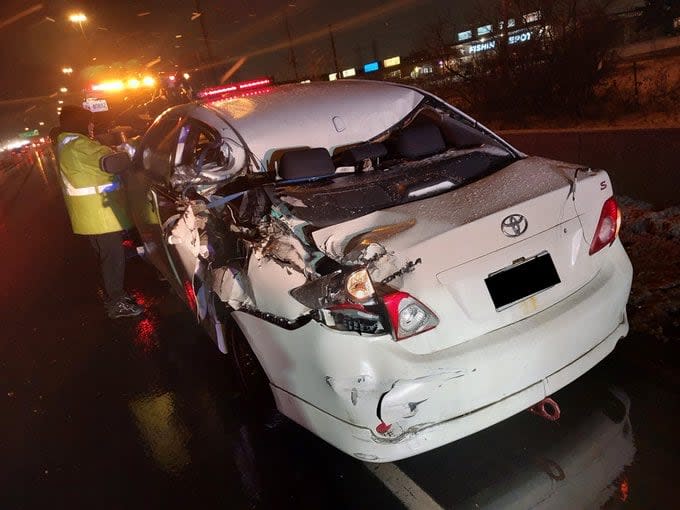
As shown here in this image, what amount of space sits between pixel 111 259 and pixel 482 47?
10148 millimetres

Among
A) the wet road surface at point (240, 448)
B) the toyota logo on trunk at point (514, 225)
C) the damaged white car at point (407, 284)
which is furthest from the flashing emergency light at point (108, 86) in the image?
the toyota logo on trunk at point (514, 225)

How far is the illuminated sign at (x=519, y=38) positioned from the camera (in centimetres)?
1142

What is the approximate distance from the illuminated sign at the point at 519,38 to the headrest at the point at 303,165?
9596 millimetres

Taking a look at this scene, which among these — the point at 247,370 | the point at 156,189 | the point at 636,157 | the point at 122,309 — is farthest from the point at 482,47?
the point at 247,370

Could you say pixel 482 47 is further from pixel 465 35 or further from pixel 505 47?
pixel 465 35

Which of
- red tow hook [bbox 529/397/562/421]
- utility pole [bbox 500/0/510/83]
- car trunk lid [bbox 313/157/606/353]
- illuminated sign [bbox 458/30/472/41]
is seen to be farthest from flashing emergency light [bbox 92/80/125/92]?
red tow hook [bbox 529/397/562/421]

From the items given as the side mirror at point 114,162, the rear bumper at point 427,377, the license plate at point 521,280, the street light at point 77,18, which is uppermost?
the street light at point 77,18

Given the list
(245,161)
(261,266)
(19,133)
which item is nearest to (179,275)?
(245,161)

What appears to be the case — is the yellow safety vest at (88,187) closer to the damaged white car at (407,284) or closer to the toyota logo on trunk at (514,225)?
the damaged white car at (407,284)

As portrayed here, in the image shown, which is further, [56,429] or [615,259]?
[56,429]

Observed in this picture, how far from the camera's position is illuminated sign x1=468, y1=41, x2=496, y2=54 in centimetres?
1248

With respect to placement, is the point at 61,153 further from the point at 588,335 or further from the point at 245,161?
the point at 588,335

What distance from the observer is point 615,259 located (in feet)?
9.25

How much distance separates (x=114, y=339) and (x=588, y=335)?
157 inches
